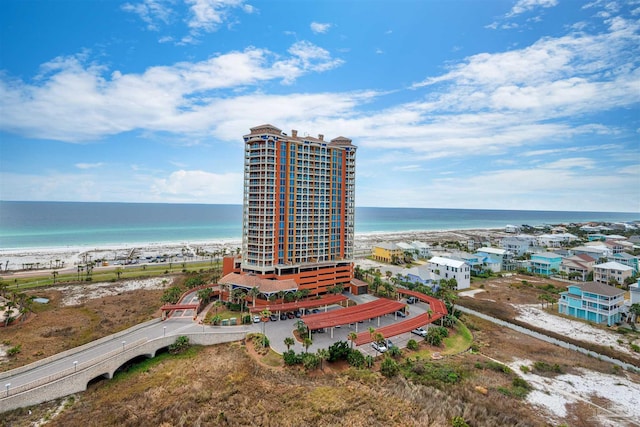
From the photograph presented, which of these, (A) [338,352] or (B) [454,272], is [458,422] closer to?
(A) [338,352]

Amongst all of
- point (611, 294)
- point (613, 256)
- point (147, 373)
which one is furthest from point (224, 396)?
point (613, 256)

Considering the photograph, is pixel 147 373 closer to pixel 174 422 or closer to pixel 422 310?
pixel 174 422

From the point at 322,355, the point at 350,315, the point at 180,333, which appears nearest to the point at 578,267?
the point at 350,315

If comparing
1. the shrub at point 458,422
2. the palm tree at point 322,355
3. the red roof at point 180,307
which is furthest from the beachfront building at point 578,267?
the red roof at point 180,307

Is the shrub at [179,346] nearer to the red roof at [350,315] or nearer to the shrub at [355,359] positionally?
the red roof at [350,315]

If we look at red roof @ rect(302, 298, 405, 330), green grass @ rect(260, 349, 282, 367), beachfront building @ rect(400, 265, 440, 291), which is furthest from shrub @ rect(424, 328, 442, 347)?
beachfront building @ rect(400, 265, 440, 291)
